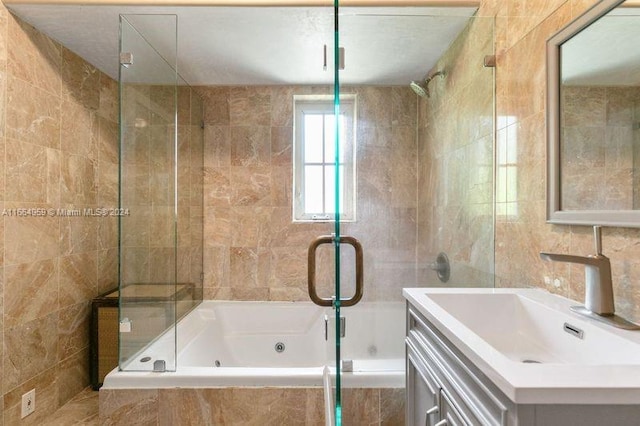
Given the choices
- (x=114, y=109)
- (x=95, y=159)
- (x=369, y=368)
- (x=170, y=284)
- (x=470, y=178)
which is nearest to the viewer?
(x=369, y=368)

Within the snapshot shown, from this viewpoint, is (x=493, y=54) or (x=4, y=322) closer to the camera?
(x=493, y=54)

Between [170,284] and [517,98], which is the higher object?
[517,98]

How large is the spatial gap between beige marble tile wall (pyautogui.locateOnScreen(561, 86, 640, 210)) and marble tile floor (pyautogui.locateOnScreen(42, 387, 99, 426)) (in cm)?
264

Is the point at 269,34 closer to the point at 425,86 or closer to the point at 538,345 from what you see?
the point at 425,86

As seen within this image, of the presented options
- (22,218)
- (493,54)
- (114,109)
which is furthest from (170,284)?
(493,54)

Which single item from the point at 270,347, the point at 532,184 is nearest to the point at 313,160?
the point at 270,347

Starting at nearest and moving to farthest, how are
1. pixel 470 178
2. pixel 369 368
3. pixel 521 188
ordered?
pixel 521 188 < pixel 369 368 < pixel 470 178

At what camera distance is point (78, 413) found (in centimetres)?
206

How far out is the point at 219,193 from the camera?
271 cm

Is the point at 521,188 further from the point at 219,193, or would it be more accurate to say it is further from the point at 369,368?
the point at 219,193

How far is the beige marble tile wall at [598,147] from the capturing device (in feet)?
2.84

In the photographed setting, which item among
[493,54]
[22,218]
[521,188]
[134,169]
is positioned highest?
[493,54]

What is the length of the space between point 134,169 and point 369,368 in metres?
1.63

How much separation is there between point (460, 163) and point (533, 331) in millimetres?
924
